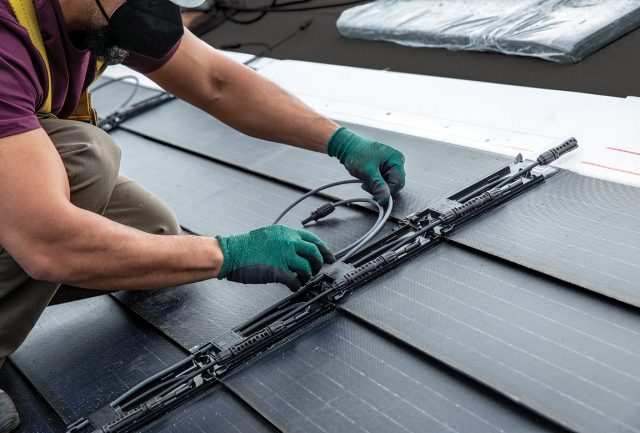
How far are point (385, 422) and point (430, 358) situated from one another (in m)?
0.25

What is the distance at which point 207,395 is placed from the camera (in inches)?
76.3

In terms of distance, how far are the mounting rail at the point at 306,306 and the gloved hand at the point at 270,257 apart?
0.37 feet

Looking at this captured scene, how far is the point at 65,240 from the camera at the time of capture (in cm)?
181

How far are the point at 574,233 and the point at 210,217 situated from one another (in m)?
1.50

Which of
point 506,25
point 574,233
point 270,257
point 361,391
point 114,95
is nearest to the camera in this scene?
point 361,391

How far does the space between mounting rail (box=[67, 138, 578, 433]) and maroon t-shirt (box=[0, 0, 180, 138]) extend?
0.82 metres

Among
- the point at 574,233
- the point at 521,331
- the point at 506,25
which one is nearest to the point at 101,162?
the point at 521,331

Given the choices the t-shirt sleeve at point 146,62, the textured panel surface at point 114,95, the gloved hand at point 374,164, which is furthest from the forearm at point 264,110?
the textured panel surface at point 114,95

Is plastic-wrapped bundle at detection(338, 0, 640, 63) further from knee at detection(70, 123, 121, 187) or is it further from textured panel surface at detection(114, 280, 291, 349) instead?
knee at detection(70, 123, 121, 187)

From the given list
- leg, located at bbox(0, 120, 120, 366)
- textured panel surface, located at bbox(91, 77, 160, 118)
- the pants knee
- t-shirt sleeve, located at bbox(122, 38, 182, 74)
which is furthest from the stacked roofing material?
textured panel surface, located at bbox(91, 77, 160, 118)

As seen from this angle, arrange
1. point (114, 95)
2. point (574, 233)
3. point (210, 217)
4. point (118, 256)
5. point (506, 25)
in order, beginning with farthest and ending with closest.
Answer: point (114, 95) → point (506, 25) → point (210, 217) → point (574, 233) → point (118, 256)

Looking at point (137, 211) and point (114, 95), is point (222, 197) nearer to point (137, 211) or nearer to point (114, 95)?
point (137, 211)

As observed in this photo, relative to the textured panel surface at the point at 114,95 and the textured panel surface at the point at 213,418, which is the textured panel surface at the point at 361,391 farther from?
the textured panel surface at the point at 114,95

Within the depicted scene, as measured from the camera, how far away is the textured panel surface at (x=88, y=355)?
2.06m
